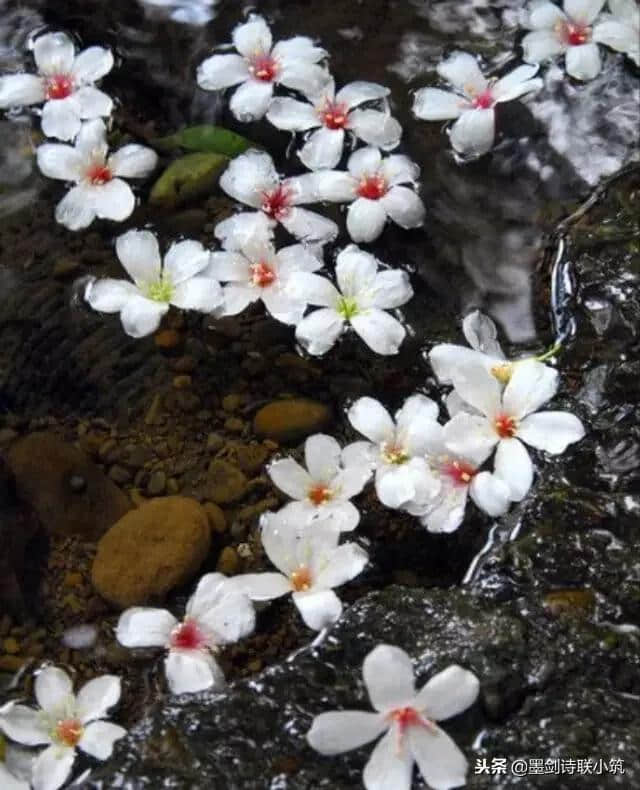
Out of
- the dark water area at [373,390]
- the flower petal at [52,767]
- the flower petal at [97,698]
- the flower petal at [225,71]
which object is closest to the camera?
the dark water area at [373,390]

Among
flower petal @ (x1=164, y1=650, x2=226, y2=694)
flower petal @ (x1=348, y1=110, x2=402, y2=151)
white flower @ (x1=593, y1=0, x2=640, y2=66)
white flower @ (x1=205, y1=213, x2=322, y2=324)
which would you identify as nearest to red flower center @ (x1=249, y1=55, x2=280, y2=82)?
flower petal @ (x1=348, y1=110, x2=402, y2=151)

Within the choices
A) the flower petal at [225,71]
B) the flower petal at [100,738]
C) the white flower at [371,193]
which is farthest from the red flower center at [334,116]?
the flower petal at [100,738]

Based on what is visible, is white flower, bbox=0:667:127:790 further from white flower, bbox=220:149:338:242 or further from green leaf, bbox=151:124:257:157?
green leaf, bbox=151:124:257:157

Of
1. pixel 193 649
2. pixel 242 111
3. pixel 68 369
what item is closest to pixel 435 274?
pixel 242 111

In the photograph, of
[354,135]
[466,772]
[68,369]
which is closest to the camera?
[466,772]

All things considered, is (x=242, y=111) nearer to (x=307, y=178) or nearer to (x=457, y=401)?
(x=307, y=178)

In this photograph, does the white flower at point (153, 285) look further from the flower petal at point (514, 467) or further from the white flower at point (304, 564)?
the flower petal at point (514, 467)

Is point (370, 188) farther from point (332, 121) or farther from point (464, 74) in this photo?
point (464, 74)
